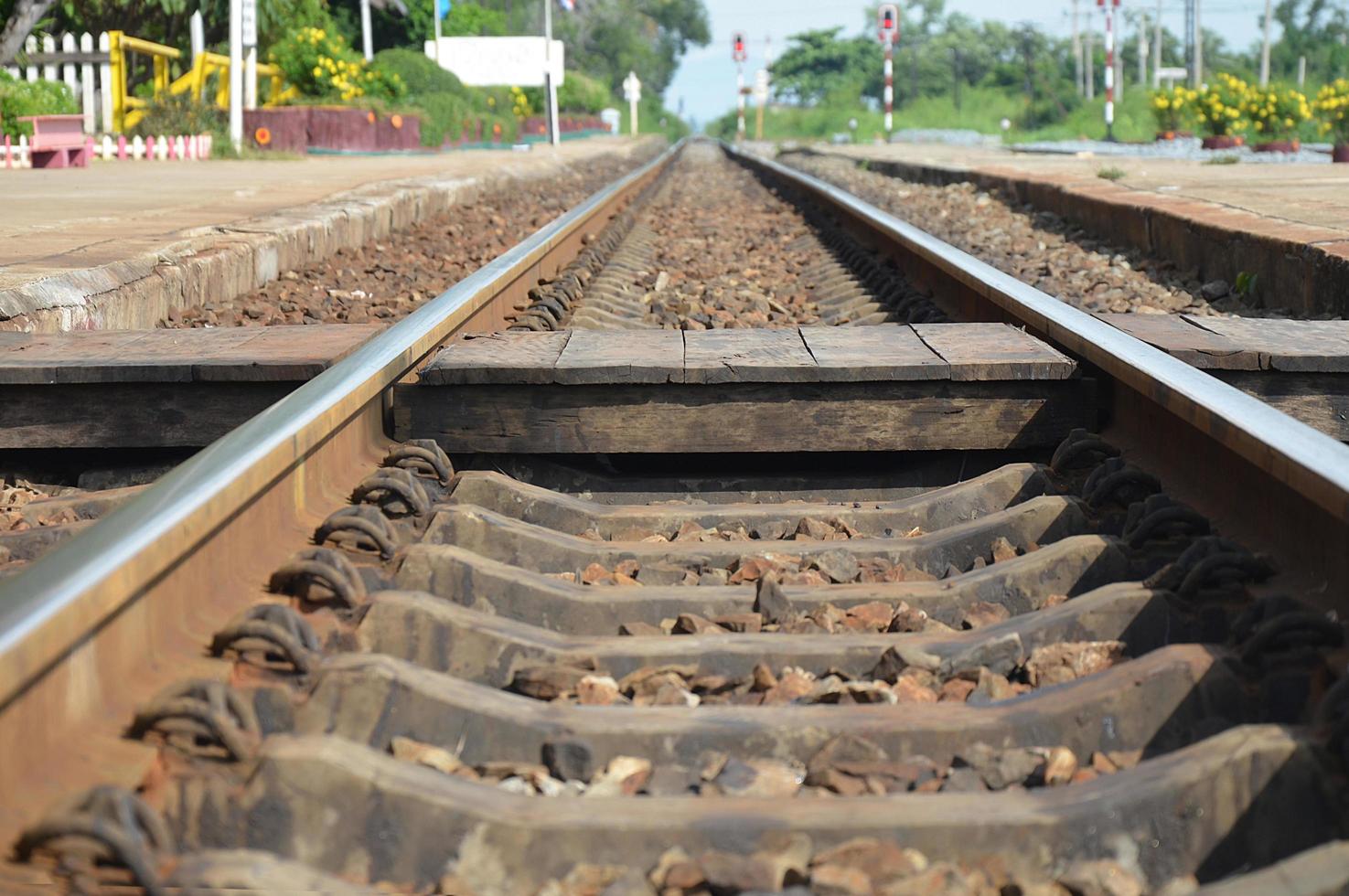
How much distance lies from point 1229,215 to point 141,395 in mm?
5315

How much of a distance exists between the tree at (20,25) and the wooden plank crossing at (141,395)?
673 inches

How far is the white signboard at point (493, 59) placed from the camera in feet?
144

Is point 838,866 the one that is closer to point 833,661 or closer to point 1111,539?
Result: point 833,661

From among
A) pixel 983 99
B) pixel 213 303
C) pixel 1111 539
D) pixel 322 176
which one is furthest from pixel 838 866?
pixel 983 99

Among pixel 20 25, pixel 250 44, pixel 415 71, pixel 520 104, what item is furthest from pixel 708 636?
pixel 520 104

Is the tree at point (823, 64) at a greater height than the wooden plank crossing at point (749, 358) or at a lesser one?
greater

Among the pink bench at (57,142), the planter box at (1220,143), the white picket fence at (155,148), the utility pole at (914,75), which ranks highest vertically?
the utility pole at (914,75)

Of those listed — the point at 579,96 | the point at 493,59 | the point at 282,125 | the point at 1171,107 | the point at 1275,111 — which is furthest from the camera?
the point at 579,96

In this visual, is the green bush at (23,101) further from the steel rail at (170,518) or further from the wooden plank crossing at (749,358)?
the steel rail at (170,518)

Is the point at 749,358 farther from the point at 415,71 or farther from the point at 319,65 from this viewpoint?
the point at 415,71

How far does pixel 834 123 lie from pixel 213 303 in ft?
186

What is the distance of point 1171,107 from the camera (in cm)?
2708

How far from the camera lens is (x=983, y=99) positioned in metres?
63.7

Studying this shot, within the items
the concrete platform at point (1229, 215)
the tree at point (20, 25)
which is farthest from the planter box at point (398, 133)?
the concrete platform at point (1229, 215)
